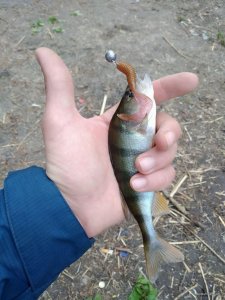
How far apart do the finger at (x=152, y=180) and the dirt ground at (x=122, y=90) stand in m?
1.06

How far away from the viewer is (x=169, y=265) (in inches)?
111

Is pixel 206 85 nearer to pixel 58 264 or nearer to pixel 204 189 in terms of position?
pixel 204 189

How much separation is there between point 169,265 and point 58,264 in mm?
1215

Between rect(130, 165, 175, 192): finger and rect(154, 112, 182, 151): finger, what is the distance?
0.47 ft

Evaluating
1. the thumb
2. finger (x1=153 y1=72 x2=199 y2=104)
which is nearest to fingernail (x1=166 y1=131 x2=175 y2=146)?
finger (x1=153 y1=72 x2=199 y2=104)

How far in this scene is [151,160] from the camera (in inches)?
70.6

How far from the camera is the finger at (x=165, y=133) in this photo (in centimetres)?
176

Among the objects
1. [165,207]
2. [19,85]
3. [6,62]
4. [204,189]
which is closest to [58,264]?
[165,207]

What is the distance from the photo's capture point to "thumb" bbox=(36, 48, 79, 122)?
1.88m

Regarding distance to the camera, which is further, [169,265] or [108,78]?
[108,78]

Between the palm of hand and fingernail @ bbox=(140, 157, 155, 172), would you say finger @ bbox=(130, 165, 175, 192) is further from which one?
the palm of hand

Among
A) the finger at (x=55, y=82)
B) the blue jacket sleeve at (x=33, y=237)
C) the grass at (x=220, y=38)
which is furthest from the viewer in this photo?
the grass at (x=220, y=38)

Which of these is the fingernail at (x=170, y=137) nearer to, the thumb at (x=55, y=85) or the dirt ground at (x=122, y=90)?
the thumb at (x=55, y=85)

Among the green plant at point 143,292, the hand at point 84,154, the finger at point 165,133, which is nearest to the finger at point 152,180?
the hand at point 84,154
